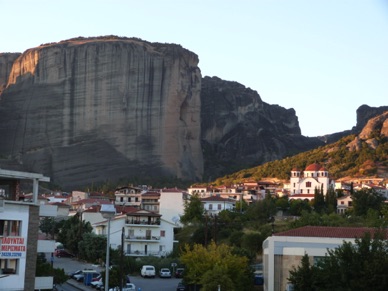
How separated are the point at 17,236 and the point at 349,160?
108 metres

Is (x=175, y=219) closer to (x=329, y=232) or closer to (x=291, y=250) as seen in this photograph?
(x=329, y=232)

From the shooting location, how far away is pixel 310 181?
393 feet

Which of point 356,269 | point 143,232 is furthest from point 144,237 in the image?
point 356,269

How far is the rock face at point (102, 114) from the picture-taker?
6230 inches

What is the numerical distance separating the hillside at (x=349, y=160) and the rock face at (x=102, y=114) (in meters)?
18.1

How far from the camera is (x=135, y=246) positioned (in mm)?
81312

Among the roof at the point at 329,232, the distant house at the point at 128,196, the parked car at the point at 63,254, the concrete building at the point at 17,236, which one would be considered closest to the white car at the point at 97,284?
the roof at the point at 329,232

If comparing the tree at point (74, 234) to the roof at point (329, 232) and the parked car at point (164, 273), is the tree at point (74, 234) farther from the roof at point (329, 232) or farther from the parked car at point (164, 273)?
the roof at point (329, 232)

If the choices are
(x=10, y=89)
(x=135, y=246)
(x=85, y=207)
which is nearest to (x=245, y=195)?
(x=85, y=207)

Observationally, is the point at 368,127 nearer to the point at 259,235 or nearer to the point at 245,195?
the point at 245,195

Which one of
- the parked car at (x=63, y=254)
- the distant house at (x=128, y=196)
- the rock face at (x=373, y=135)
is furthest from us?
the rock face at (x=373, y=135)

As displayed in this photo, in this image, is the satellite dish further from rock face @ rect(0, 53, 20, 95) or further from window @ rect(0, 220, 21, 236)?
rock face @ rect(0, 53, 20, 95)

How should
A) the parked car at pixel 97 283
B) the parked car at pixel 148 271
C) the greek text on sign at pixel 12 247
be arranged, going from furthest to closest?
the parked car at pixel 148 271 < the parked car at pixel 97 283 < the greek text on sign at pixel 12 247

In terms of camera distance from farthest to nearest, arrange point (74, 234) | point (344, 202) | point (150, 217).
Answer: point (344, 202)
point (150, 217)
point (74, 234)
